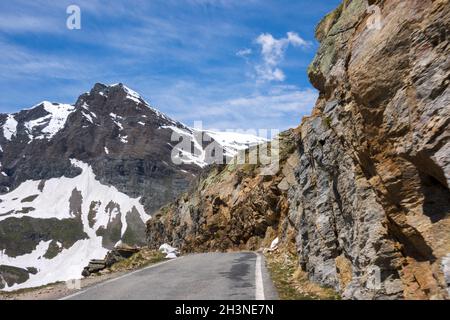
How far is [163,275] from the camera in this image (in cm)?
1683

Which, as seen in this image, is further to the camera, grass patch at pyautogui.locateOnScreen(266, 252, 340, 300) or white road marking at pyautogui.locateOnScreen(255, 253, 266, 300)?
grass patch at pyautogui.locateOnScreen(266, 252, 340, 300)

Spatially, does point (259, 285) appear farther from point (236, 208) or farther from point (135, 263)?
point (236, 208)

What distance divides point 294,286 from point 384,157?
6.01 m

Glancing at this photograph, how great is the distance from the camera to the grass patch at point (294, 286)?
1143 cm

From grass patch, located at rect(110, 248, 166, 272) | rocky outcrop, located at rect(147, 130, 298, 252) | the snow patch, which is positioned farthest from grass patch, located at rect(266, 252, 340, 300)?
the snow patch

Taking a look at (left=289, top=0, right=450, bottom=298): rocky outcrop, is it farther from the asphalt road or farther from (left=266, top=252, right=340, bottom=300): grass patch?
the asphalt road

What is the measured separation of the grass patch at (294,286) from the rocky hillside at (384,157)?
0.35 m

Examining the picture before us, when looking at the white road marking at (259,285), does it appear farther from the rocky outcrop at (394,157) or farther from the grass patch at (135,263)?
the grass patch at (135,263)

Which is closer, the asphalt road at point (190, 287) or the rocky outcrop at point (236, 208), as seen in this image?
the asphalt road at point (190, 287)

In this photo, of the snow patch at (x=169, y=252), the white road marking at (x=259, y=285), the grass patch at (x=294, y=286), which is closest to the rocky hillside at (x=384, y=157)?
the grass patch at (x=294, y=286)

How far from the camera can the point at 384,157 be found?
30.5 feet

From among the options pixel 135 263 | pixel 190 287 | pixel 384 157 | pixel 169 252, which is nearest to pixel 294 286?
pixel 190 287

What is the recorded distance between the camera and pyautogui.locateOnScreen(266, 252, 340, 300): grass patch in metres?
11.4

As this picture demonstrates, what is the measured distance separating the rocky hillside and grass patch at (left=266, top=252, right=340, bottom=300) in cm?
35
